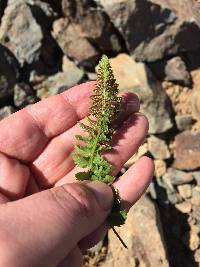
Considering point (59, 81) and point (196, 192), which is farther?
point (59, 81)

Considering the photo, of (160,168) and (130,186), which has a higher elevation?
(130,186)

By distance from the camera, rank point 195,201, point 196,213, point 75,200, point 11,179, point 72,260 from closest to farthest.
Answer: point 75,200, point 72,260, point 11,179, point 196,213, point 195,201

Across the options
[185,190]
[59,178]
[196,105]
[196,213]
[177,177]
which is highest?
[59,178]

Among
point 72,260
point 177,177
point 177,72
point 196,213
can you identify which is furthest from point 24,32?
point 72,260

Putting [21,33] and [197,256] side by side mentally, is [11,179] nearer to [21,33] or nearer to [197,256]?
[197,256]

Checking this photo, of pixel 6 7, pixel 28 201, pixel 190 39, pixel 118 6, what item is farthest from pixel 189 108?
pixel 28 201

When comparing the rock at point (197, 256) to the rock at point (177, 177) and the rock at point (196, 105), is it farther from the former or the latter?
the rock at point (196, 105)

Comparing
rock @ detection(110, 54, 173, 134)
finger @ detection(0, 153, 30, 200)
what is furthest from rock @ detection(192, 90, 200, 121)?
finger @ detection(0, 153, 30, 200)

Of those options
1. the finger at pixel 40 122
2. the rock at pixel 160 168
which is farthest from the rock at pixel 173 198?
the finger at pixel 40 122

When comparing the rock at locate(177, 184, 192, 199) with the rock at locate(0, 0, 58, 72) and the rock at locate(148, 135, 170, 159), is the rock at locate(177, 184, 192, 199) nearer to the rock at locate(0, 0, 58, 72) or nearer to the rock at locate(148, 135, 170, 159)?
the rock at locate(148, 135, 170, 159)
